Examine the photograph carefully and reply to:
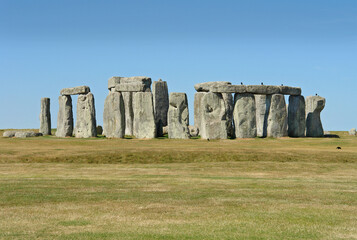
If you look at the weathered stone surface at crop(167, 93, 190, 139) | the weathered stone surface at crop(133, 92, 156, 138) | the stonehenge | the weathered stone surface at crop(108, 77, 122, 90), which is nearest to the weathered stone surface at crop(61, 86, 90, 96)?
the stonehenge

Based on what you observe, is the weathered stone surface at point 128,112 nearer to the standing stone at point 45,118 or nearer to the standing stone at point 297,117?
the standing stone at point 45,118

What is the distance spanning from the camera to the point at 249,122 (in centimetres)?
3625

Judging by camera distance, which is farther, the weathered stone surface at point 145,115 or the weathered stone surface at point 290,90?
the weathered stone surface at point 290,90

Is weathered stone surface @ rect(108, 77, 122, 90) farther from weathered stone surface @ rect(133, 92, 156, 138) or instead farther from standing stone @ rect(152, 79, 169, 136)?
weathered stone surface @ rect(133, 92, 156, 138)

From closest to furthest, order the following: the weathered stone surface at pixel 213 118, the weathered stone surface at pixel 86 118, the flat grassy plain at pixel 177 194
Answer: the flat grassy plain at pixel 177 194 → the weathered stone surface at pixel 213 118 → the weathered stone surface at pixel 86 118

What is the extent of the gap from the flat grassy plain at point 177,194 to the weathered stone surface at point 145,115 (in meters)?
10.9

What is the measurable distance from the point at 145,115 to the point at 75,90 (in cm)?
674

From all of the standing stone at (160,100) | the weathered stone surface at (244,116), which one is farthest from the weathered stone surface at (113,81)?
the weathered stone surface at (244,116)

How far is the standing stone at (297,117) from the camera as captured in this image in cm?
3962

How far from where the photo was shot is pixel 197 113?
41.4 meters

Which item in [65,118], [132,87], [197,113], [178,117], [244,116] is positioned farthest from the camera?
[197,113]

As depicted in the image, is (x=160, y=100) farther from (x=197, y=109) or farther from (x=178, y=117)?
(x=178, y=117)

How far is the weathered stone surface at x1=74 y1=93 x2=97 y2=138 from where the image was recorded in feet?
126

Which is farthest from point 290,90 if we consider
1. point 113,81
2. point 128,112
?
point 113,81
